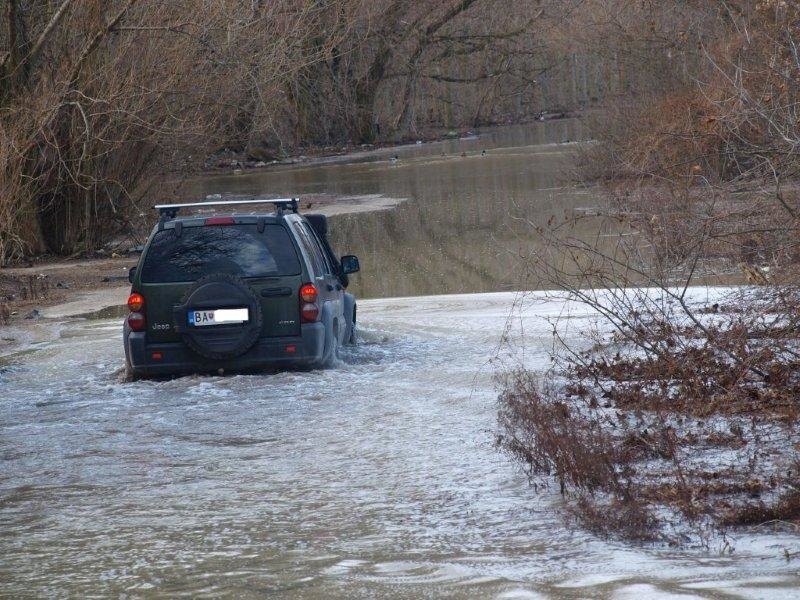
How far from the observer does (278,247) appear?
11633mm

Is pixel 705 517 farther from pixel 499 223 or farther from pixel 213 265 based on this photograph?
pixel 499 223

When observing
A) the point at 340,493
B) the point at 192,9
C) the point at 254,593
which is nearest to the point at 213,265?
the point at 340,493

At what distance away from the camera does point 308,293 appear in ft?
38.0

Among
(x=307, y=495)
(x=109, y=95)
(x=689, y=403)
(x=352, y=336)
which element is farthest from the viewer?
(x=109, y=95)

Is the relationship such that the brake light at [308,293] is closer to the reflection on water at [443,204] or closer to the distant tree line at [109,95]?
the reflection on water at [443,204]

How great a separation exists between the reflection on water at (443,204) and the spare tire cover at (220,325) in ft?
8.33

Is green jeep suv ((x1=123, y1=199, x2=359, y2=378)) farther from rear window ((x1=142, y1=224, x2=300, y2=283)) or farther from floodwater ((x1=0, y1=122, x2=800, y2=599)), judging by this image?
floodwater ((x1=0, y1=122, x2=800, y2=599))

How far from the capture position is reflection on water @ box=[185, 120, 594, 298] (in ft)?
67.7

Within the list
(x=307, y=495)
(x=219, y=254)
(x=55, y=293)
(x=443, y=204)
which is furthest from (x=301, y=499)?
(x=443, y=204)

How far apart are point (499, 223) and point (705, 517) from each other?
2050 cm

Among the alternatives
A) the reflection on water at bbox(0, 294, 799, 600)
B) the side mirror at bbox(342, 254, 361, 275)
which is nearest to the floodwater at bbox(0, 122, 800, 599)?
the reflection on water at bbox(0, 294, 799, 600)

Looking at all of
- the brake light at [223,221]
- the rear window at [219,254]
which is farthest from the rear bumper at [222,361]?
the brake light at [223,221]

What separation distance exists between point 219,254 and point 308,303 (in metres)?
0.88

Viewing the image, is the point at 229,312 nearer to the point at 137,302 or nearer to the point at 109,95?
the point at 137,302
